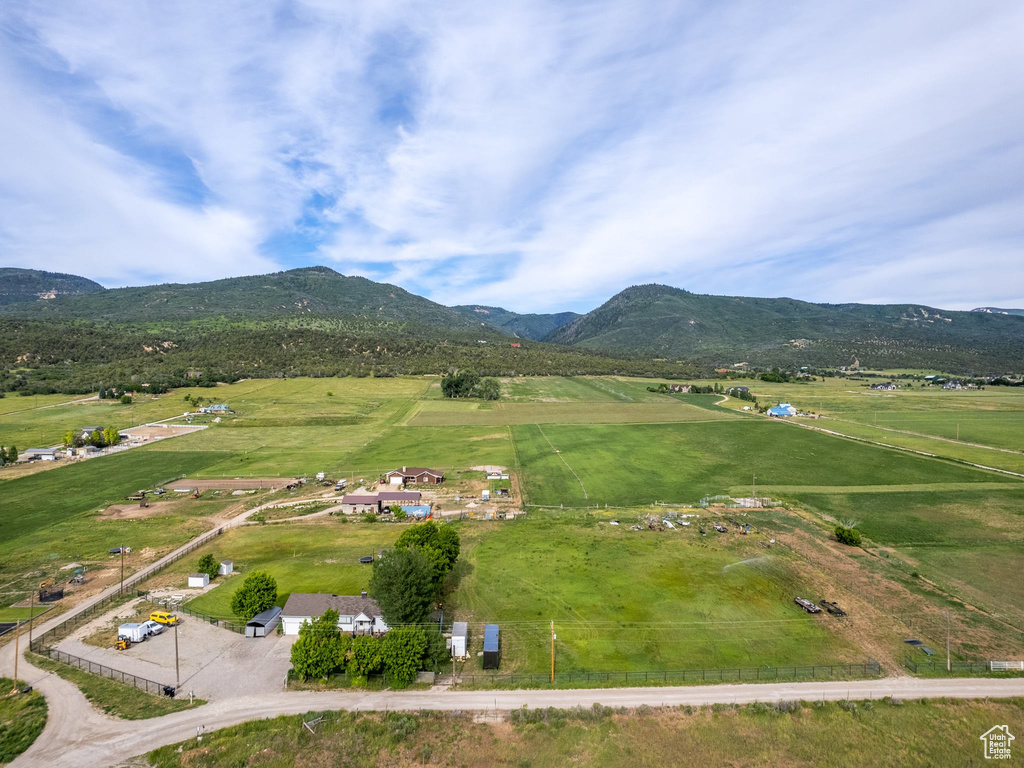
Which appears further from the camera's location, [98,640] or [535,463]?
→ [535,463]

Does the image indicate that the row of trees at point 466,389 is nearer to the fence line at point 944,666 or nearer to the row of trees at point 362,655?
the row of trees at point 362,655

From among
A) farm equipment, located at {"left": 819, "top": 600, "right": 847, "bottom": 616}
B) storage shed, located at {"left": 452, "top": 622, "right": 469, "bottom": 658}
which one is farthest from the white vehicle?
farm equipment, located at {"left": 819, "top": 600, "right": 847, "bottom": 616}

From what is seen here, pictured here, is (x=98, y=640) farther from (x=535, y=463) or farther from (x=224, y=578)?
(x=535, y=463)

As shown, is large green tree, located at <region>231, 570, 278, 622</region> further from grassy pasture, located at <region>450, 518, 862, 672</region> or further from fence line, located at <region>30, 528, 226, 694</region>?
grassy pasture, located at <region>450, 518, 862, 672</region>

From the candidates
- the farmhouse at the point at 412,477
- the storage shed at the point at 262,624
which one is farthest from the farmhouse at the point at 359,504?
the storage shed at the point at 262,624

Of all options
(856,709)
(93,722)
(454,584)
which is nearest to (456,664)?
(454,584)

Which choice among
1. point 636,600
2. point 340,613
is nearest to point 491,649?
point 340,613
